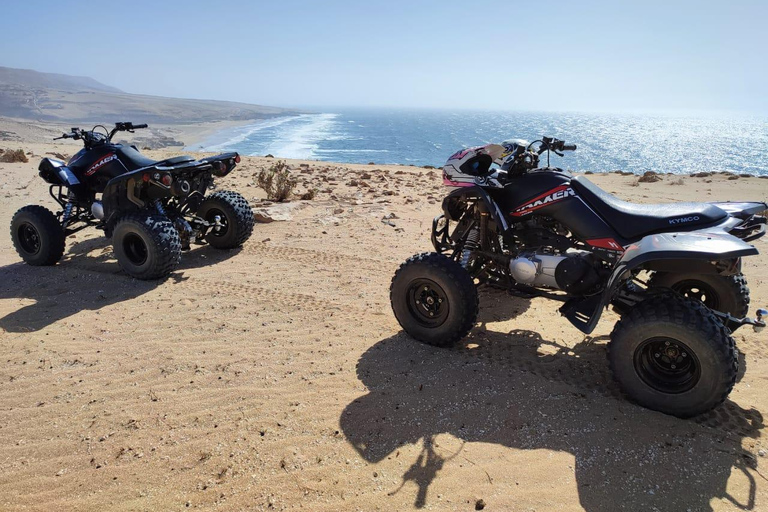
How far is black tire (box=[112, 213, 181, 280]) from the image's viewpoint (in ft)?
18.6

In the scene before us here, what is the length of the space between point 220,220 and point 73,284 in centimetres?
209

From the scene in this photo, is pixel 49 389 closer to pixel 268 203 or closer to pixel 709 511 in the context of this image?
pixel 709 511

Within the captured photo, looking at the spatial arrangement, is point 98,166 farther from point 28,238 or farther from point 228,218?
point 228,218

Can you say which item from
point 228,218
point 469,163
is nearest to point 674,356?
point 469,163

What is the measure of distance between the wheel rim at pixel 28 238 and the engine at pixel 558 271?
253 inches

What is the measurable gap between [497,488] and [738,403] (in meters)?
2.10

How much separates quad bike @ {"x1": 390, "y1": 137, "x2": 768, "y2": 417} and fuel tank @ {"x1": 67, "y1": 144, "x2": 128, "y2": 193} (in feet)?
15.8

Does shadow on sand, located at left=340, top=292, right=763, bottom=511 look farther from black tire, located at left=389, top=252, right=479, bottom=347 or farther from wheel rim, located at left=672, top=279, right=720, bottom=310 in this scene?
wheel rim, located at left=672, top=279, right=720, bottom=310

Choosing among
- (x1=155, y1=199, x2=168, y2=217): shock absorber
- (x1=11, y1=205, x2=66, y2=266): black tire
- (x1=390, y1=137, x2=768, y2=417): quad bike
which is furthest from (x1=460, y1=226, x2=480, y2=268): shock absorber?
(x1=11, y1=205, x2=66, y2=266): black tire

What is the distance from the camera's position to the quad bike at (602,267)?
10.0ft

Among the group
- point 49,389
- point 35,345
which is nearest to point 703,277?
point 49,389

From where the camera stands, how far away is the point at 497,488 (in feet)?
8.86

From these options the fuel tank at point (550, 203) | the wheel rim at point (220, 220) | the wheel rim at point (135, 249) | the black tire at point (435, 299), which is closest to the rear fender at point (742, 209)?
the fuel tank at point (550, 203)

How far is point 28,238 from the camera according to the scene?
6625 mm
